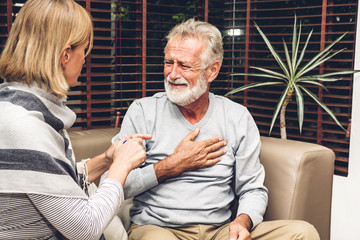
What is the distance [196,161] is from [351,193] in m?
1.38

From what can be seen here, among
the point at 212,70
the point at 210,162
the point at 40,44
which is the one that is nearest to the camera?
the point at 40,44

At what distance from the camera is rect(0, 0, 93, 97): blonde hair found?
1.20m

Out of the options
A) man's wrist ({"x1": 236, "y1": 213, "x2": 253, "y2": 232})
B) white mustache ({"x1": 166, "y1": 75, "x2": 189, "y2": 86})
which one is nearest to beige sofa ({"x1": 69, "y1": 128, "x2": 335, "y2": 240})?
man's wrist ({"x1": 236, "y1": 213, "x2": 253, "y2": 232})

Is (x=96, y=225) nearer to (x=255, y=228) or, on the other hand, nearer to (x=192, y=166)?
(x=192, y=166)

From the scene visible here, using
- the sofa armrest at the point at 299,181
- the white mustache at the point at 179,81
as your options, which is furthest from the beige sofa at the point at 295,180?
the white mustache at the point at 179,81

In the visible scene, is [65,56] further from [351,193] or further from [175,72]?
[351,193]

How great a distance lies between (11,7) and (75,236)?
1559mm

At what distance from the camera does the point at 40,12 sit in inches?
47.8

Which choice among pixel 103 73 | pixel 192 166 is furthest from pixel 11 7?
pixel 192 166

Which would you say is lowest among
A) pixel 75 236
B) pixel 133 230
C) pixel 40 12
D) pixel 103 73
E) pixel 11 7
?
pixel 133 230

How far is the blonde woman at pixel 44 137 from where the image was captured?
1086 millimetres

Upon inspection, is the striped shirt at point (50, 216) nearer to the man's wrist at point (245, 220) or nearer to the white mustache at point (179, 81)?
the man's wrist at point (245, 220)

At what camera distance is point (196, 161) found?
185cm

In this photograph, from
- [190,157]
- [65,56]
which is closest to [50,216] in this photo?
[65,56]
